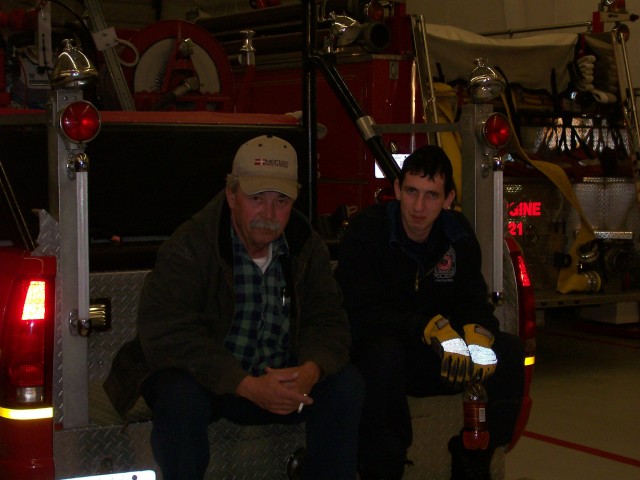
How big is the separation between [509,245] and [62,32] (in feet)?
8.35

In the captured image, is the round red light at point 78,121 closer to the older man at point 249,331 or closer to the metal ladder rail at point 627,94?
the older man at point 249,331

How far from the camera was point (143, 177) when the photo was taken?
3941mm

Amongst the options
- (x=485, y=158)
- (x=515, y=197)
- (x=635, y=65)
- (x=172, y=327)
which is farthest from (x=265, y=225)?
(x=635, y=65)

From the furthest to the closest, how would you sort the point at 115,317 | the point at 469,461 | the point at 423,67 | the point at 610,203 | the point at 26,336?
1. the point at 610,203
2. the point at 423,67
3. the point at 469,461
4. the point at 115,317
5. the point at 26,336

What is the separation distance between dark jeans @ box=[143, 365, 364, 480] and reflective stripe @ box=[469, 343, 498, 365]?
446 mm

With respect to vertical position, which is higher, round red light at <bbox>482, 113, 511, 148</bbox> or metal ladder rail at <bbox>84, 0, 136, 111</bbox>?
metal ladder rail at <bbox>84, 0, 136, 111</bbox>

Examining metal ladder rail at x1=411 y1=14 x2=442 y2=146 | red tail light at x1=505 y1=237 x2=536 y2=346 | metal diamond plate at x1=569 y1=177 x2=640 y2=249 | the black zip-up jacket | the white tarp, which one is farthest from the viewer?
metal diamond plate at x1=569 y1=177 x2=640 y2=249

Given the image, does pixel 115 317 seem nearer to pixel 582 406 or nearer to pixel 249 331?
pixel 249 331

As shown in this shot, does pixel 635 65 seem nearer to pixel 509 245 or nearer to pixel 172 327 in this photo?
pixel 509 245

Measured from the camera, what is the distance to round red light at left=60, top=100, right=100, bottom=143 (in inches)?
115

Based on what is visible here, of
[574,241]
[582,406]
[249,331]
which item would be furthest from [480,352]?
[574,241]

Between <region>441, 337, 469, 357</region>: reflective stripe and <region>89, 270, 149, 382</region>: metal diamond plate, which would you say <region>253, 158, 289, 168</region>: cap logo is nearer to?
<region>89, 270, 149, 382</region>: metal diamond plate

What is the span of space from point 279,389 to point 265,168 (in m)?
0.69

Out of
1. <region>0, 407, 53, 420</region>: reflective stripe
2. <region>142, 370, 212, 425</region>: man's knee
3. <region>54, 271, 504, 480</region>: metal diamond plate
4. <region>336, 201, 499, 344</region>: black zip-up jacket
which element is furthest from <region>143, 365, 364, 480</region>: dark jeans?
<region>336, 201, 499, 344</region>: black zip-up jacket
